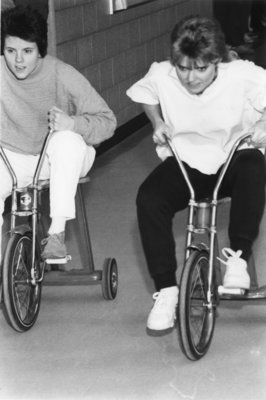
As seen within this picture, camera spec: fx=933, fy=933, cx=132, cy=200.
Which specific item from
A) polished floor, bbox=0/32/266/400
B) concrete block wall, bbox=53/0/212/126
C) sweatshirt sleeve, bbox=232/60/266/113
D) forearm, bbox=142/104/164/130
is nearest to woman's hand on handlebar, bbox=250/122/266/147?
sweatshirt sleeve, bbox=232/60/266/113

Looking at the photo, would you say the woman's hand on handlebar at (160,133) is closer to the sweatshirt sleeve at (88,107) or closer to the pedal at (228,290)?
the sweatshirt sleeve at (88,107)

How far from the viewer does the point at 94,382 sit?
272cm

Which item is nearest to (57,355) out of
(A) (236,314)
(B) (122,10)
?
(A) (236,314)

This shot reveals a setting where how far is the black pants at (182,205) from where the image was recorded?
290 cm

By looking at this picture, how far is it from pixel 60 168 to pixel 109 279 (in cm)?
52

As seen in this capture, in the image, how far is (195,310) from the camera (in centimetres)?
297

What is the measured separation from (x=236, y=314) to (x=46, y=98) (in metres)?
1.00

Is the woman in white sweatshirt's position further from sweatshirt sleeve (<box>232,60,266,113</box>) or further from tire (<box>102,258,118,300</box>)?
tire (<box>102,258,118,300</box>)

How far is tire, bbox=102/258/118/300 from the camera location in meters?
3.38

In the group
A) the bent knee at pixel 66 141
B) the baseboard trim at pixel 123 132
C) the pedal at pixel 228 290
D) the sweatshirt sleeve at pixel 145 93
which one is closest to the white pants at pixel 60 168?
the bent knee at pixel 66 141

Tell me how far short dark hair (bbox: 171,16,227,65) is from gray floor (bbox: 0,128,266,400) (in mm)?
845

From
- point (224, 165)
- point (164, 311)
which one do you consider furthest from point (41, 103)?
point (164, 311)

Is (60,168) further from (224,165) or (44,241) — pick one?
(224,165)

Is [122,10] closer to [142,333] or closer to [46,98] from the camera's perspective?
[46,98]
